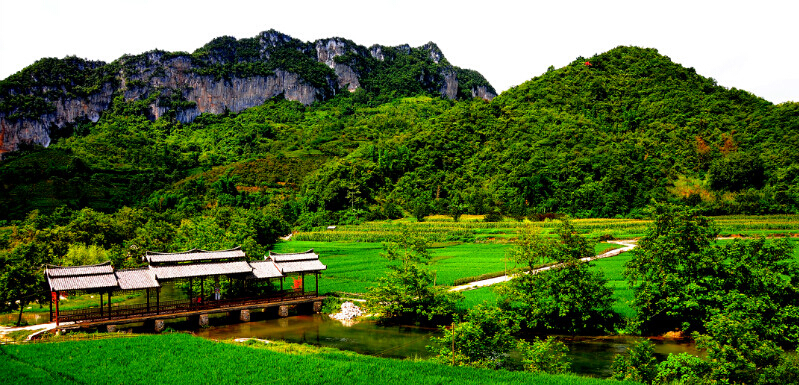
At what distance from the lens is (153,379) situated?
19.4 metres

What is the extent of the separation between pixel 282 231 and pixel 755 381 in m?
77.0

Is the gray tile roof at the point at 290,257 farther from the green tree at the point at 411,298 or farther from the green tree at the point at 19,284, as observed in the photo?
the green tree at the point at 19,284

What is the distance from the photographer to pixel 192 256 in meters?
34.9

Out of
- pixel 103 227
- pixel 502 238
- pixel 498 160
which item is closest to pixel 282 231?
pixel 103 227

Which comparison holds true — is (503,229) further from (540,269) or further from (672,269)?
(672,269)

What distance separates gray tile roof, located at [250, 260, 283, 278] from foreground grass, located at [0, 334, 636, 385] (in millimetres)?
11409

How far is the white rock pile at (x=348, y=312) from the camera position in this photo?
1388 inches

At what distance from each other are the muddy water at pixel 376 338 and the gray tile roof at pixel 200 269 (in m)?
3.69

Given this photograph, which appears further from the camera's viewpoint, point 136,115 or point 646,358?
point 136,115

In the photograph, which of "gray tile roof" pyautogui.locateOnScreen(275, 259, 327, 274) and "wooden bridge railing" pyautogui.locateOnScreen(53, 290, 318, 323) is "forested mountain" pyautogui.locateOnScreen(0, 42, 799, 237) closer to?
"gray tile roof" pyautogui.locateOnScreen(275, 259, 327, 274)

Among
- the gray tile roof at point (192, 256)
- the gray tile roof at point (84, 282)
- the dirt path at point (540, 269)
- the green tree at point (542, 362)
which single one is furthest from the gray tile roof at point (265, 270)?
the green tree at point (542, 362)

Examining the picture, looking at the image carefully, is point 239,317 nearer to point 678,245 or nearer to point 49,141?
point 678,245

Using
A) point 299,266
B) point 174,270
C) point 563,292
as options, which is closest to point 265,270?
point 299,266

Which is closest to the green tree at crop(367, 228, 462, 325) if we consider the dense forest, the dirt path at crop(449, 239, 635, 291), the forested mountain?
the dirt path at crop(449, 239, 635, 291)
